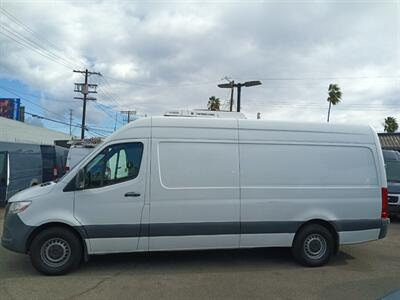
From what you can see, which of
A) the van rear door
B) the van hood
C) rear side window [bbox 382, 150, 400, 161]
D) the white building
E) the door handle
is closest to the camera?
the van hood

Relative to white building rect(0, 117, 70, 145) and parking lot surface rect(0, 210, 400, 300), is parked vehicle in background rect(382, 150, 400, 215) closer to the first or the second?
parking lot surface rect(0, 210, 400, 300)

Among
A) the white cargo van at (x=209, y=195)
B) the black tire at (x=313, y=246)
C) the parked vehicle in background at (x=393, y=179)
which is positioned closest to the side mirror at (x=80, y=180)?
the white cargo van at (x=209, y=195)

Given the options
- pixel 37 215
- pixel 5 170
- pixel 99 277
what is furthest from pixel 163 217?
pixel 5 170

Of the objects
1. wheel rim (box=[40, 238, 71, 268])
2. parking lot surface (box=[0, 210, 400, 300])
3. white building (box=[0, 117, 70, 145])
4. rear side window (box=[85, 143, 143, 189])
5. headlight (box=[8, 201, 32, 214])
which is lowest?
parking lot surface (box=[0, 210, 400, 300])

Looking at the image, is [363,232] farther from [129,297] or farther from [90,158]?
[90,158]

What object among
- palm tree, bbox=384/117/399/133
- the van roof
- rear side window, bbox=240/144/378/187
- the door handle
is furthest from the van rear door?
palm tree, bbox=384/117/399/133

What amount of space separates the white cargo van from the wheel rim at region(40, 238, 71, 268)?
0.05 ft

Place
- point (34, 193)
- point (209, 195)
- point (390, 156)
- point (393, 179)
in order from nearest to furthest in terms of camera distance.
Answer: point (34, 193), point (209, 195), point (393, 179), point (390, 156)

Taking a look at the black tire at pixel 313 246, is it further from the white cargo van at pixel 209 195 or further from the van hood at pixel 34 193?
the van hood at pixel 34 193

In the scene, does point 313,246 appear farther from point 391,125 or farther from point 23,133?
point 391,125

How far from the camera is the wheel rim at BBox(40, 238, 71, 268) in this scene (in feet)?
20.6

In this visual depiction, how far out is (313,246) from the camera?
7.10 m

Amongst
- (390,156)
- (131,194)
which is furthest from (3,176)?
(390,156)

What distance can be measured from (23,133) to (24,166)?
2877 cm
